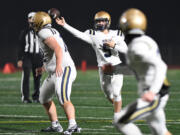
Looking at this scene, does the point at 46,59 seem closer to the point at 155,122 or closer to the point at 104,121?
the point at 104,121

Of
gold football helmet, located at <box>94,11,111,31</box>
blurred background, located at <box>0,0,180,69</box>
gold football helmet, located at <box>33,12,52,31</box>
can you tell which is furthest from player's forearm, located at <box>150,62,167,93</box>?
blurred background, located at <box>0,0,180,69</box>

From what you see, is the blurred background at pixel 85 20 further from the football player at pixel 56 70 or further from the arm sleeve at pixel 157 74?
the arm sleeve at pixel 157 74

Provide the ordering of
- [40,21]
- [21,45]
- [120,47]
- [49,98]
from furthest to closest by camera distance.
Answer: [21,45] < [120,47] < [49,98] < [40,21]

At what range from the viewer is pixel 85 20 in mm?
31578

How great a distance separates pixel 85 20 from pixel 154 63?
26.5 m

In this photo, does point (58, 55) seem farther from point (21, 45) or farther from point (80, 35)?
point (21, 45)

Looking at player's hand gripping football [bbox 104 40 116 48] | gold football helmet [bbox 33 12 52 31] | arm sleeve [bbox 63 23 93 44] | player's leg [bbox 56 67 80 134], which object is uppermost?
Answer: gold football helmet [bbox 33 12 52 31]

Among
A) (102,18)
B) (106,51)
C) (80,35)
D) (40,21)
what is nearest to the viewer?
(40,21)

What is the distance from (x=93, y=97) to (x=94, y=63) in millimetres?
16803

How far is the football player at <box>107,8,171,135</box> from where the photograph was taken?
16.9ft

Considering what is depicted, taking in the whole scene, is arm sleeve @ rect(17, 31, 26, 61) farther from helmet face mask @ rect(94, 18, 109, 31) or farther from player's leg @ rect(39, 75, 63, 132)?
player's leg @ rect(39, 75, 63, 132)

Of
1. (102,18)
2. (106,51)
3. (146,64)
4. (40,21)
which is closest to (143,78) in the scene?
(146,64)

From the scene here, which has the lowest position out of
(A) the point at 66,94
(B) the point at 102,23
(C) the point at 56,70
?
(A) the point at 66,94

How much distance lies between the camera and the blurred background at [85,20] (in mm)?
29078
